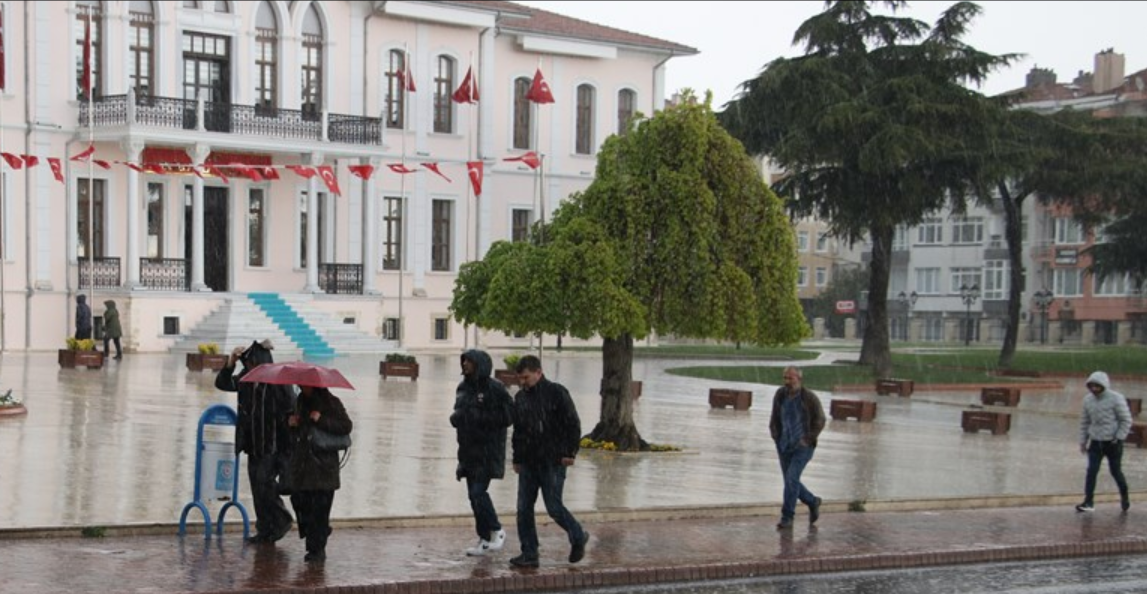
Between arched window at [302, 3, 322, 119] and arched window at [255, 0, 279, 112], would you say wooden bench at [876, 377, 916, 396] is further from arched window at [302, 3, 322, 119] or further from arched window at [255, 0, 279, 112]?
arched window at [255, 0, 279, 112]

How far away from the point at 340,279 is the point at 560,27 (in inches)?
495

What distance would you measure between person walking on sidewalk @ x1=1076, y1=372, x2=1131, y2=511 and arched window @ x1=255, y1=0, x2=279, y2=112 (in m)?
34.7

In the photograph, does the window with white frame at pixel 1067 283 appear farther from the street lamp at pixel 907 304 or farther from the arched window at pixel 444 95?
the arched window at pixel 444 95

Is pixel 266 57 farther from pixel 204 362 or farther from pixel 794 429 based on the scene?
pixel 794 429

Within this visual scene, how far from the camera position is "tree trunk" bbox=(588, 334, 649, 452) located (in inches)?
856

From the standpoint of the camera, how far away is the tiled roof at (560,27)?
54.0m

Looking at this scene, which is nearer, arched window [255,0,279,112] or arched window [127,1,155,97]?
arched window [127,1,155,97]

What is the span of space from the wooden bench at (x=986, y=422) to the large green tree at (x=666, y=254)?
774 cm

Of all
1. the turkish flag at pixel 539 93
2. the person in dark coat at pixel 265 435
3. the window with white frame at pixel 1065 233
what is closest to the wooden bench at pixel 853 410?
the person in dark coat at pixel 265 435

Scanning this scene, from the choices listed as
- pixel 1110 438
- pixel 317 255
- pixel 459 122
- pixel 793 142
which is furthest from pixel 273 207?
pixel 1110 438

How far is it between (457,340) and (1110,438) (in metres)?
36.5

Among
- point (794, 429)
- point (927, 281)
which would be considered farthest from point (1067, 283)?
point (794, 429)

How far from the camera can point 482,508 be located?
1309cm

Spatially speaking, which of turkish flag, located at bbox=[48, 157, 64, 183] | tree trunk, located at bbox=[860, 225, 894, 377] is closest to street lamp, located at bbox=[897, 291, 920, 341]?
tree trunk, located at bbox=[860, 225, 894, 377]
